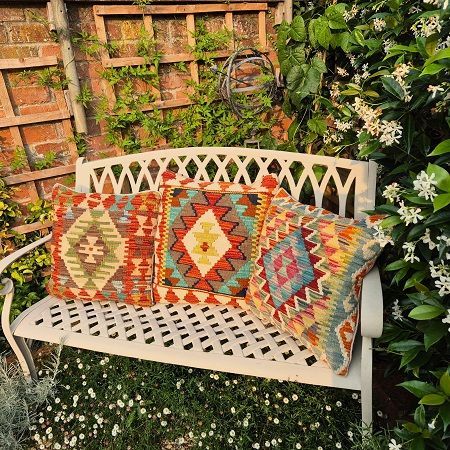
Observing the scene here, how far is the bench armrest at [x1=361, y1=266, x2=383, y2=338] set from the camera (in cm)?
116

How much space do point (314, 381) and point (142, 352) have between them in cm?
62

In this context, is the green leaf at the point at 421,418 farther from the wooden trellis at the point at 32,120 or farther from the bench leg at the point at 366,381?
the wooden trellis at the point at 32,120

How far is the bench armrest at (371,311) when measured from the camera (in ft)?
3.82

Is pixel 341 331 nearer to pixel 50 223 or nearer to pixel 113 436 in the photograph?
pixel 113 436

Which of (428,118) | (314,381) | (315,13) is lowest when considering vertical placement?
(314,381)

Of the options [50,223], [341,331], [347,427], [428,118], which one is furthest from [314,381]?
[50,223]

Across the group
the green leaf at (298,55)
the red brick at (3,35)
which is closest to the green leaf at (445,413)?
the green leaf at (298,55)

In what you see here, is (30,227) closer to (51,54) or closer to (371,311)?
(51,54)

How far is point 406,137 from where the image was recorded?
4.08 feet

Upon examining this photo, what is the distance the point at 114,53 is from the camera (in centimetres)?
201

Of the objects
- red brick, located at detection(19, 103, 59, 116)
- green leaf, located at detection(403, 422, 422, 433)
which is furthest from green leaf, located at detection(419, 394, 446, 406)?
red brick, located at detection(19, 103, 59, 116)

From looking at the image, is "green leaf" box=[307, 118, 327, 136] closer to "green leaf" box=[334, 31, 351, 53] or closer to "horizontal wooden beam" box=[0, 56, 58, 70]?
"green leaf" box=[334, 31, 351, 53]

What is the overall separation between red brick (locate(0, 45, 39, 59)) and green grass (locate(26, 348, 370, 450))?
4.85 ft

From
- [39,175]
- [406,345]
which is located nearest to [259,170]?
[406,345]
